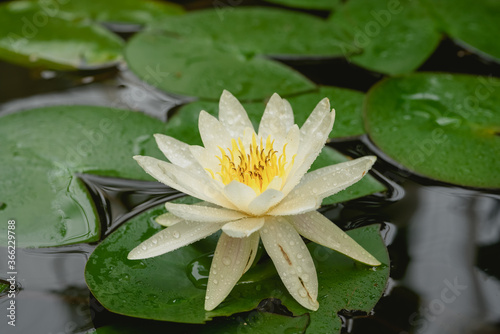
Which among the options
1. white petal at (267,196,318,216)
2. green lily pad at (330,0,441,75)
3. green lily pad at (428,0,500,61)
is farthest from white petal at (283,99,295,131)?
green lily pad at (428,0,500,61)

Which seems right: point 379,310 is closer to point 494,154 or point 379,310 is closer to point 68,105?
point 494,154

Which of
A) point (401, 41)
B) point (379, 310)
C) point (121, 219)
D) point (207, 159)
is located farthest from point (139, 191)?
point (401, 41)

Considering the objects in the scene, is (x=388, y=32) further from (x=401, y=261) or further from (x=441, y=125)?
(x=401, y=261)

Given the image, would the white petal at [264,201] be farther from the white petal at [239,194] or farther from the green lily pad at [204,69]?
the green lily pad at [204,69]

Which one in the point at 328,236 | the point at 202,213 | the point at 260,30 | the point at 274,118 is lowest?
the point at 260,30

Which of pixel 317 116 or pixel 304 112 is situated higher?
pixel 317 116

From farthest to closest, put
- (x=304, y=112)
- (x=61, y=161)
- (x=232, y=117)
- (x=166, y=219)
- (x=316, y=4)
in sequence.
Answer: (x=316, y=4) → (x=304, y=112) → (x=61, y=161) → (x=232, y=117) → (x=166, y=219)

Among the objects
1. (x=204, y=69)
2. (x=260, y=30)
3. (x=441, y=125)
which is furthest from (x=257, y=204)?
(x=260, y=30)
